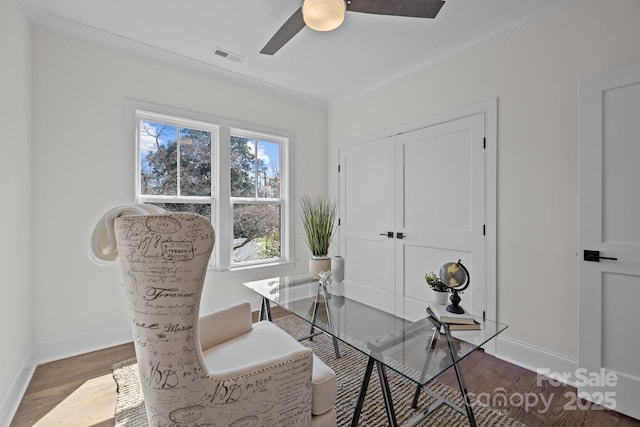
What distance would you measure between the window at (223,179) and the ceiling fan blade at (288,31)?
129 centimetres

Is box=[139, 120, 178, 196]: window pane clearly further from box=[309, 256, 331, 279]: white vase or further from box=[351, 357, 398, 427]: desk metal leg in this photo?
box=[351, 357, 398, 427]: desk metal leg

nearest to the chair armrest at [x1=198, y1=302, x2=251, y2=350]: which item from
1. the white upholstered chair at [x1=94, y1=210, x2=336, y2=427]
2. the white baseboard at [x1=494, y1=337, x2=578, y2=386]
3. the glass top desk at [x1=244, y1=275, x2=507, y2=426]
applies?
the glass top desk at [x1=244, y1=275, x2=507, y2=426]

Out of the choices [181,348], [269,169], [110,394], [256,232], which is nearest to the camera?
[181,348]

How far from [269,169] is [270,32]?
155cm

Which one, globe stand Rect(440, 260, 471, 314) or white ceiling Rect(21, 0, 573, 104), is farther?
white ceiling Rect(21, 0, 573, 104)

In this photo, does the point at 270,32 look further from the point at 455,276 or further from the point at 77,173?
the point at 455,276

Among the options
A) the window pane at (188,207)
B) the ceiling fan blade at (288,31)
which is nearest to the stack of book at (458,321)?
the ceiling fan blade at (288,31)

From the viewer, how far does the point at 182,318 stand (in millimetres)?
911

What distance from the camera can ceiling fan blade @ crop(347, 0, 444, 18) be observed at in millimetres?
1542

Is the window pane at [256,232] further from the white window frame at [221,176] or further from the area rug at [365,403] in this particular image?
the area rug at [365,403]

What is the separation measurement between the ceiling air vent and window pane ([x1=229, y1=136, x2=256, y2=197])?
817 millimetres

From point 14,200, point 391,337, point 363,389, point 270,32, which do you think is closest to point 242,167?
point 270,32

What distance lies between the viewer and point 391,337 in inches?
57.4

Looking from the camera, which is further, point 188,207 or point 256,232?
point 256,232
